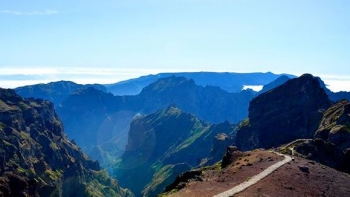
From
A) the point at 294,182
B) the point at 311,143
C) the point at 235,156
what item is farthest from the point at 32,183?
the point at 294,182

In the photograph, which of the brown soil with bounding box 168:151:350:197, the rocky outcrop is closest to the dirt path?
the brown soil with bounding box 168:151:350:197

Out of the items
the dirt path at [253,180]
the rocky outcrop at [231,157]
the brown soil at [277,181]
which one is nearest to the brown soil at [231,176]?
the brown soil at [277,181]

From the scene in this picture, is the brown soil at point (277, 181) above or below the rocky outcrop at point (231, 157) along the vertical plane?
above

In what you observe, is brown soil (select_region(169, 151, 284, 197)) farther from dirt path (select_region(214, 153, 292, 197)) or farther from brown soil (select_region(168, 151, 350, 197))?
dirt path (select_region(214, 153, 292, 197))

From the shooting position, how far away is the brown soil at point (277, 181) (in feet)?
195

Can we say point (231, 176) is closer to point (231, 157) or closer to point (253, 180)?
point (253, 180)

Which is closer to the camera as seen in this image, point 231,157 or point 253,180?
point 253,180

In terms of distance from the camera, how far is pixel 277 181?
6406 cm

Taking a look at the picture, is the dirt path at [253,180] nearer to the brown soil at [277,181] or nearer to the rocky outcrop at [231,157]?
the brown soil at [277,181]

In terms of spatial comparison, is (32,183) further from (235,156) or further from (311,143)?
(311,143)

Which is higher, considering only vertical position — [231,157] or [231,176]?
[231,176]

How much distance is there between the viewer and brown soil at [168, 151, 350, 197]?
59.5 metres

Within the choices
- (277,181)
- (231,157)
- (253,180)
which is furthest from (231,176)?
(231,157)

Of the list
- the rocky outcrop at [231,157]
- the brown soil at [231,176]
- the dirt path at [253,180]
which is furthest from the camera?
the rocky outcrop at [231,157]
